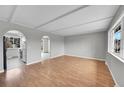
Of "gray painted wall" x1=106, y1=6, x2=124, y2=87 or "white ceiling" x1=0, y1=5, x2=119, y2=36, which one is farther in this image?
"white ceiling" x1=0, y1=5, x2=119, y2=36

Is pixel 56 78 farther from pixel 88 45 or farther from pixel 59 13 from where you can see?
pixel 88 45

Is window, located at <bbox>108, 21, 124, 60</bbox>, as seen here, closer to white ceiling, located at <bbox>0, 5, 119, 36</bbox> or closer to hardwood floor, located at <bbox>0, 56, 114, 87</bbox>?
white ceiling, located at <bbox>0, 5, 119, 36</bbox>

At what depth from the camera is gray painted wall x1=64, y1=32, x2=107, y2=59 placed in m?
6.14

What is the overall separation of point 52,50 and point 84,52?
275 cm

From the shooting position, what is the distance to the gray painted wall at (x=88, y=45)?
6.14 meters

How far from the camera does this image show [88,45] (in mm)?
6965

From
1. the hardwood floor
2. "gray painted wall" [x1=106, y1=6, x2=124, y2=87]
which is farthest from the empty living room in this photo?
"gray painted wall" [x1=106, y1=6, x2=124, y2=87]

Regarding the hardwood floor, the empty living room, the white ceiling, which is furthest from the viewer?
the empty living room

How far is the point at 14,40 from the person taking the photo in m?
7.58

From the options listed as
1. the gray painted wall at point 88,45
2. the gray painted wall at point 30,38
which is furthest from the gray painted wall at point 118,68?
the gray painted wall at point 30,38

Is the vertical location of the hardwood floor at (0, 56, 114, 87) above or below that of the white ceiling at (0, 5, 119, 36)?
below

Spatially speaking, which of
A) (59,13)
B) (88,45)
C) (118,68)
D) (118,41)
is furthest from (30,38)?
(88,45)
